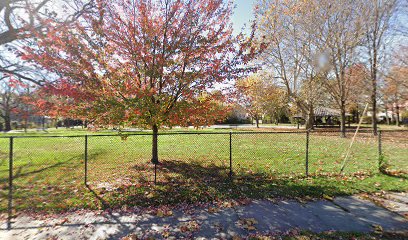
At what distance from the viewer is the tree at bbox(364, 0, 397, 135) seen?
1541cm

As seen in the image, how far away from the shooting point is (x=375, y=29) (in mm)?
17219

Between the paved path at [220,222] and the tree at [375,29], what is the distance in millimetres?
16791

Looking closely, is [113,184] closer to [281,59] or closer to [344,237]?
[344,237]

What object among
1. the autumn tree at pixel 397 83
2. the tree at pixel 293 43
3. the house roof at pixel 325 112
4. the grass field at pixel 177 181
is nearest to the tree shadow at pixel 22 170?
the grass field at pixel 177 181

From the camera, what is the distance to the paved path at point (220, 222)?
325 centimetres

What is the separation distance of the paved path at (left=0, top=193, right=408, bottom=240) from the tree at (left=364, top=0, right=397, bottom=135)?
16.8 meters

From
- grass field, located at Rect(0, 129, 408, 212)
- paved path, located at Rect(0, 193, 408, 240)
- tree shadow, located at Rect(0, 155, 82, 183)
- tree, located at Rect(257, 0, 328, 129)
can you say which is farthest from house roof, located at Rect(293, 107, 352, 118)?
tree shadow, located at Rect(0, 155, 82, 183)

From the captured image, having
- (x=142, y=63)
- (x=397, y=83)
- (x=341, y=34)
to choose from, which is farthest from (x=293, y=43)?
(x=142, y=63)

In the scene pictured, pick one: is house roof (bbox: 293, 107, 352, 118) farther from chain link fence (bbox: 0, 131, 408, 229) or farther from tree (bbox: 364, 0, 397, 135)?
chain link fence (bbox: 0, 131, 408, 229)

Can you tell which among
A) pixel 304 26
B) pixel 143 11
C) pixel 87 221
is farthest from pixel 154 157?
pixel 304 26

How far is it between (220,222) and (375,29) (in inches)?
888

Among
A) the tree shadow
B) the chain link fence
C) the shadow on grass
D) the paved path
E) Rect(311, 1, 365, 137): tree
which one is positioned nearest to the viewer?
the paved path

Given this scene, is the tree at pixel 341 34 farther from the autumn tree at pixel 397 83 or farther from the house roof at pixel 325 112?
the house roof at pixel 325 112

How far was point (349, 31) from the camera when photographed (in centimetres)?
1633
